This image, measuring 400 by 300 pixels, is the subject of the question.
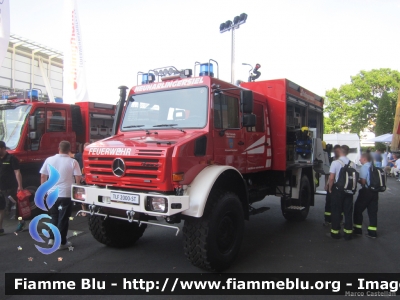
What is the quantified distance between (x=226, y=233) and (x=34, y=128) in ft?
17.4

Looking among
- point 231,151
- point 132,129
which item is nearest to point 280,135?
point 231,151

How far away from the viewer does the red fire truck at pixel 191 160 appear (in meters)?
3.91

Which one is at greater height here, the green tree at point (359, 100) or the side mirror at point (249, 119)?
the green tree at point (359, 100)

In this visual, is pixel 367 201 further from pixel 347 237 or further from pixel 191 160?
pixel 191 160

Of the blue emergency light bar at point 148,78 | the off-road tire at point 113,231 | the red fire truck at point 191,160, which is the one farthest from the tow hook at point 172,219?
the blue emergency light bar at point 148,78

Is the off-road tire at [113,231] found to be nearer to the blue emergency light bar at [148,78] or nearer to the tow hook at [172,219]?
the tow hook at [172,219]

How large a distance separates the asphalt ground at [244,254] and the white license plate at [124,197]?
1085 millimetres

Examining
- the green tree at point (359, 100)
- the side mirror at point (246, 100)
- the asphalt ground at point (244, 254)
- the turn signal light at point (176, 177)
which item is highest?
the green tree at point (359, 100)

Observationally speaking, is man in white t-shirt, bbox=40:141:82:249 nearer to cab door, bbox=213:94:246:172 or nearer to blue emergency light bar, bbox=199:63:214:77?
cab door, bbox=213:94:246:172

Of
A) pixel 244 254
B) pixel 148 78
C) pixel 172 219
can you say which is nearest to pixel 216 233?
pixel 172 219

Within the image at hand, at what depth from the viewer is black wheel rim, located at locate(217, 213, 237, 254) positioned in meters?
4.34

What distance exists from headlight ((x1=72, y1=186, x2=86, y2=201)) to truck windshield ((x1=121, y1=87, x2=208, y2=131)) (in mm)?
1275

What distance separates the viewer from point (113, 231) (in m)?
5.12

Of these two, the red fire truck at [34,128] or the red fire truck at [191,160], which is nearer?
the red fire truck at [191,160]
